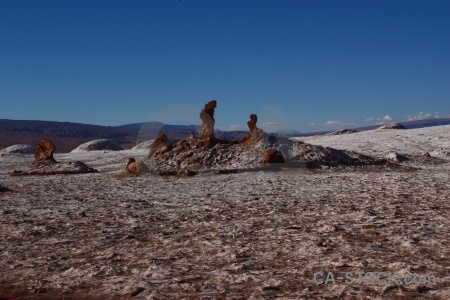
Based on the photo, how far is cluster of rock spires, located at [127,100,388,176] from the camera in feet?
62.8

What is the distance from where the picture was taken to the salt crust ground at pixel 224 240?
512 cm

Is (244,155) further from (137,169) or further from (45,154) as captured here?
(45,154)

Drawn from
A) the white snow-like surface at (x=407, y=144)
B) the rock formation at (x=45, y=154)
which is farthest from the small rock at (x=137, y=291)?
the rock formation at (x=45, y=154)

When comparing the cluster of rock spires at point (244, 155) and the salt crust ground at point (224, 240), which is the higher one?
the cluster of rock spires at point (244, 155)

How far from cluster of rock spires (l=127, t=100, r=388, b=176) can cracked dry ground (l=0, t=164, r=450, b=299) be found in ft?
19.6

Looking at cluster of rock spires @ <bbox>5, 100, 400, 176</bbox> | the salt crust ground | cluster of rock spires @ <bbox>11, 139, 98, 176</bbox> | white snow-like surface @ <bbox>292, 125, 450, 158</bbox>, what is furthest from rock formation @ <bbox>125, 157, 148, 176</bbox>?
white snow-like surface @ <bbox>292, 125, 450, 158</bbox>

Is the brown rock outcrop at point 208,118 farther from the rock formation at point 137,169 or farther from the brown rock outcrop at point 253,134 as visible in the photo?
the rock formation at point 137,169

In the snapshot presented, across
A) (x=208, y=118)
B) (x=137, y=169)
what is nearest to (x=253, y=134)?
(x=208, y=118)

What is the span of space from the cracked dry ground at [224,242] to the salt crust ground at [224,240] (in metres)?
0.02

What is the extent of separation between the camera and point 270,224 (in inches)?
330

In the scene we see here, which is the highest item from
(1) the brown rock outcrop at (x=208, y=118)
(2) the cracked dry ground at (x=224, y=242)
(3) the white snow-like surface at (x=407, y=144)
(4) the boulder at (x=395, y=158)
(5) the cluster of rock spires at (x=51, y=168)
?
(1) the brown rock outcrop at (x=208, y=118)

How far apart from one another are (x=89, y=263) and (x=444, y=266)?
482 cm

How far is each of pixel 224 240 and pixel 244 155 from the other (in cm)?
1261

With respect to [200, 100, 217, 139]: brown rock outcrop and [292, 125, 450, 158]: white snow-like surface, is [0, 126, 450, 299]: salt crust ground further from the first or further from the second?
[292, 125, 450, 158]: white snow-like surface
